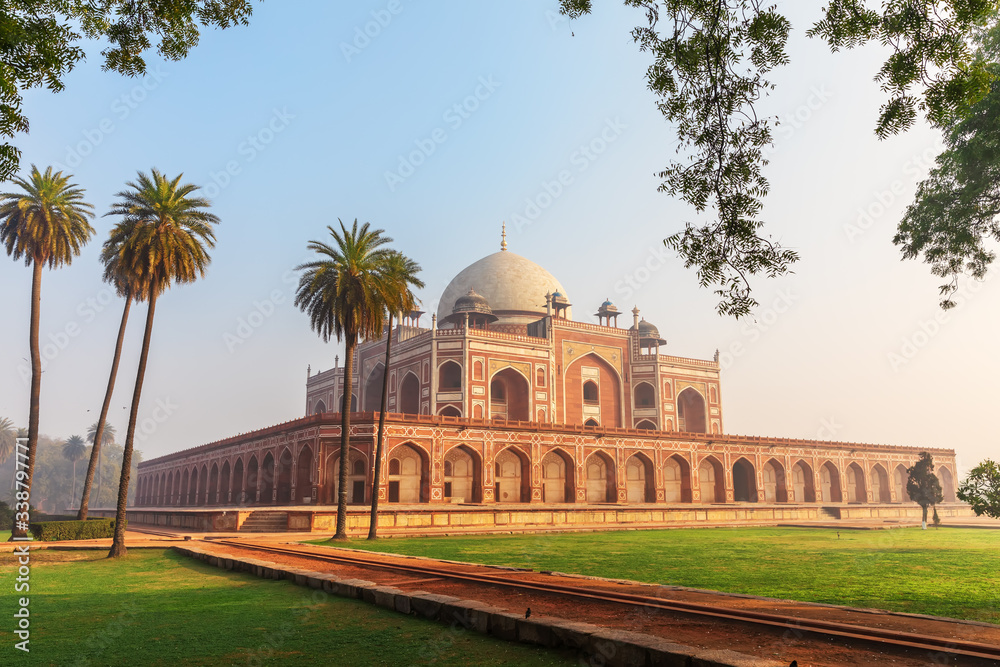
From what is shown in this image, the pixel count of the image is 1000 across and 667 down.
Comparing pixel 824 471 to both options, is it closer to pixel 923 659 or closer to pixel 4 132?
pixel 923 659

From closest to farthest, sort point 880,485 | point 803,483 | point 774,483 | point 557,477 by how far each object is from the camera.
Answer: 1. point 557,477
2. point 774,483
3. point 803,483
4. point 880,485

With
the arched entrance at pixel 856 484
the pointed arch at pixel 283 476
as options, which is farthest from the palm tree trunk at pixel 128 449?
the arched entrance at pixel 856 484

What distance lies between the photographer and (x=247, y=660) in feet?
19.8

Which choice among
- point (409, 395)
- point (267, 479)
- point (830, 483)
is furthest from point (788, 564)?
point (830, 483)

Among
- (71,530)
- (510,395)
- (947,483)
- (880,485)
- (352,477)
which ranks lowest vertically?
(71,530)

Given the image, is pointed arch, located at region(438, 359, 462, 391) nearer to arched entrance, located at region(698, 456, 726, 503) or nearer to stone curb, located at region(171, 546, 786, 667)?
arched entrance, located at region(698, 456, 726, 503)

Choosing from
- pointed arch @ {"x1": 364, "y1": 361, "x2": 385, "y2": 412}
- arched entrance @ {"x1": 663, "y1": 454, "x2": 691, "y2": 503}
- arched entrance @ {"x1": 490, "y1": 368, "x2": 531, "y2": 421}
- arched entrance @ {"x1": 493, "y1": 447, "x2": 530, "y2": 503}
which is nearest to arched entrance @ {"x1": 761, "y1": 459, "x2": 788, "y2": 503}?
arched entrance @ {"x1": 663, "y1": 454, "x2": 691, "y2": 503}

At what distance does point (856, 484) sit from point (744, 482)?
1118cm

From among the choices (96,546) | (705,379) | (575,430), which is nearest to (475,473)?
(575,430)

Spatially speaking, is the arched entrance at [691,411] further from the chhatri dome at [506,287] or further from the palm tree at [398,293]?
the palm tree at [398,293]

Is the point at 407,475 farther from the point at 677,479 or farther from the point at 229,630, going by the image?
the point at 229,630

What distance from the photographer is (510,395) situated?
4603cm

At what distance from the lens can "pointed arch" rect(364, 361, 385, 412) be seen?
5041 centimetres

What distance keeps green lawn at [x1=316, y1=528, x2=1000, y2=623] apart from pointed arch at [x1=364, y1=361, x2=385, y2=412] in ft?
92.2
